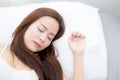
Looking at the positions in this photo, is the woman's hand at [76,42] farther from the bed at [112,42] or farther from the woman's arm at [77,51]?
the bed at [112,42]

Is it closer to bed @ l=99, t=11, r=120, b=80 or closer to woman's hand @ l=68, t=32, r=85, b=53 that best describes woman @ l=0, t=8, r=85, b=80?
woman's hand @ l=68, t=32, r=85, b=53

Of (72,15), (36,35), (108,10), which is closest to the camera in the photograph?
(36,35)

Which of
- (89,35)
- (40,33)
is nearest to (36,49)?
(40,33)

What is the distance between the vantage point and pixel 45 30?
4.34 feet

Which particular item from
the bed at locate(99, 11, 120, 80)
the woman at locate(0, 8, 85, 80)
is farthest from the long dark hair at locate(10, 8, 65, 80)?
the bed at locate(99, 11, 120, 80)

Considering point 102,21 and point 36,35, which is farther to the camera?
point 102,21

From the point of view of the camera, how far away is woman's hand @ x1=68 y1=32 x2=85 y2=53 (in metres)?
1.37

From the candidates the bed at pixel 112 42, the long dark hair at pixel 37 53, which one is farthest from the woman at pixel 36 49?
the bed at pixel 112 42

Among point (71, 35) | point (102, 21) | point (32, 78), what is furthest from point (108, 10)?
point (32, 78)

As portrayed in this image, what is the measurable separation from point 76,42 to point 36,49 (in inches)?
7.9

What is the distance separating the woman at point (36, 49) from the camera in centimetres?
131

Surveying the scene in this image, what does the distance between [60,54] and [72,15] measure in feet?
0.73

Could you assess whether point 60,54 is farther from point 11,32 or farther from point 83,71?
point 11,32

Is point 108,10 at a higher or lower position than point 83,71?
higher
